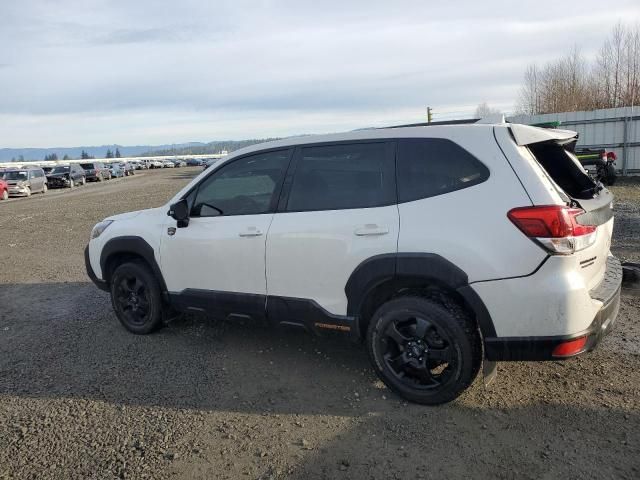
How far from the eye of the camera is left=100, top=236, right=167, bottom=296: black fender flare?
4.88 meters

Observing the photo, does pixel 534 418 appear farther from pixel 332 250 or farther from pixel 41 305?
pixel 41 305

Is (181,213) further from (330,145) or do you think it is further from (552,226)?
(552,226)

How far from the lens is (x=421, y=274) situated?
337 centimetres

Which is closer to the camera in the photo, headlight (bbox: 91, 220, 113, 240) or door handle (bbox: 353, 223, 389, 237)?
door handle (bbox: 353, 223, 389, 237)

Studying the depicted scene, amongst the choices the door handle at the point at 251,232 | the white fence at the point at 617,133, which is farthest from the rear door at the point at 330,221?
the white fence at the point at 617,133

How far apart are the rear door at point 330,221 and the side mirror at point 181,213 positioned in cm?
95

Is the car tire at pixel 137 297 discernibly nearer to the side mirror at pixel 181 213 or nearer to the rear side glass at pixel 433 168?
the side mirror at pixel 181 213

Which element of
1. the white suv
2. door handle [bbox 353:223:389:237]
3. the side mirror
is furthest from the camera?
the side mirror

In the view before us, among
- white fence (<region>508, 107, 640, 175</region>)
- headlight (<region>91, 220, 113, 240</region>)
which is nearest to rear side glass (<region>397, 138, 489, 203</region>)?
headlight (<region>91, 220, 113, 240</region>)

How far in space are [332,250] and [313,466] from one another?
4.66 feet

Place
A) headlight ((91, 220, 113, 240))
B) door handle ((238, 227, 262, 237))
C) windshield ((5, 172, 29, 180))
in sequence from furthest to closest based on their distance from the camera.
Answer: windshield ((5, 172, 29, 180)) < headlight ((91, 220, 113, 240)) < door handle ((238, 227, 262, 237))

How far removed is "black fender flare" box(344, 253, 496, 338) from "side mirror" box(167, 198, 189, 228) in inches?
66.4

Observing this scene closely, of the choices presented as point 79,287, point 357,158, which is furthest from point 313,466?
point 79,287

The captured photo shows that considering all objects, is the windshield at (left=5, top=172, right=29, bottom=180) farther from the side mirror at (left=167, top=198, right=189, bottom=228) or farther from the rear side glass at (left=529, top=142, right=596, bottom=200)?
the rear side glass at (left=529, top=142, right=596, bottom=200)
